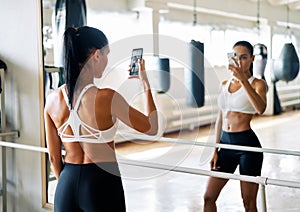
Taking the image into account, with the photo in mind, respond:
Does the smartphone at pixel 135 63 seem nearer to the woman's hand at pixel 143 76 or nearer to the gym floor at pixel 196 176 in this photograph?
the woman's hand at pixel 143 76

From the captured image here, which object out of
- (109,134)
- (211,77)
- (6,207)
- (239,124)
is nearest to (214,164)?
(239,124)

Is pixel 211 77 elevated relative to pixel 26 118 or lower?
elevated

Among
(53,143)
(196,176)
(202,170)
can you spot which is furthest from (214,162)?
(53,143)

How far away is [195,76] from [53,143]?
63.2 inches

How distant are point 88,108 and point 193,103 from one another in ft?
5.63

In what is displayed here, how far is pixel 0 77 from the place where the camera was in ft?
12.5

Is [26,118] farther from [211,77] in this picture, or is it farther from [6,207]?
[211,77]

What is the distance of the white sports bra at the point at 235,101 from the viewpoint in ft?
10.1

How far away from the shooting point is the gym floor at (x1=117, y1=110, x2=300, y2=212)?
3029 millimetres

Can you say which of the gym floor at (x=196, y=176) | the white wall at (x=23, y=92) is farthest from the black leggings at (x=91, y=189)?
the white wall at (x=23, y=92)

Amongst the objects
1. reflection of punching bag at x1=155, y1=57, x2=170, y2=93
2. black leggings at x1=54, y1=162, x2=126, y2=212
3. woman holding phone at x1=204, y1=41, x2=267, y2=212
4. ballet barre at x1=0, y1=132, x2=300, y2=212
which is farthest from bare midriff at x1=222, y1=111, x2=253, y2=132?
black leggings at x1=54, y1=162, x2=126, y2=212

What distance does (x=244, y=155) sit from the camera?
10.2ft

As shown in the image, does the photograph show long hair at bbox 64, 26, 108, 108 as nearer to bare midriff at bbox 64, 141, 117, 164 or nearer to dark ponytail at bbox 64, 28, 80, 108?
dark ponytail at bbox 64, 28, 80, 108

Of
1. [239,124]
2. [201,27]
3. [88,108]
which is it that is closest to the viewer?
[88,108]
